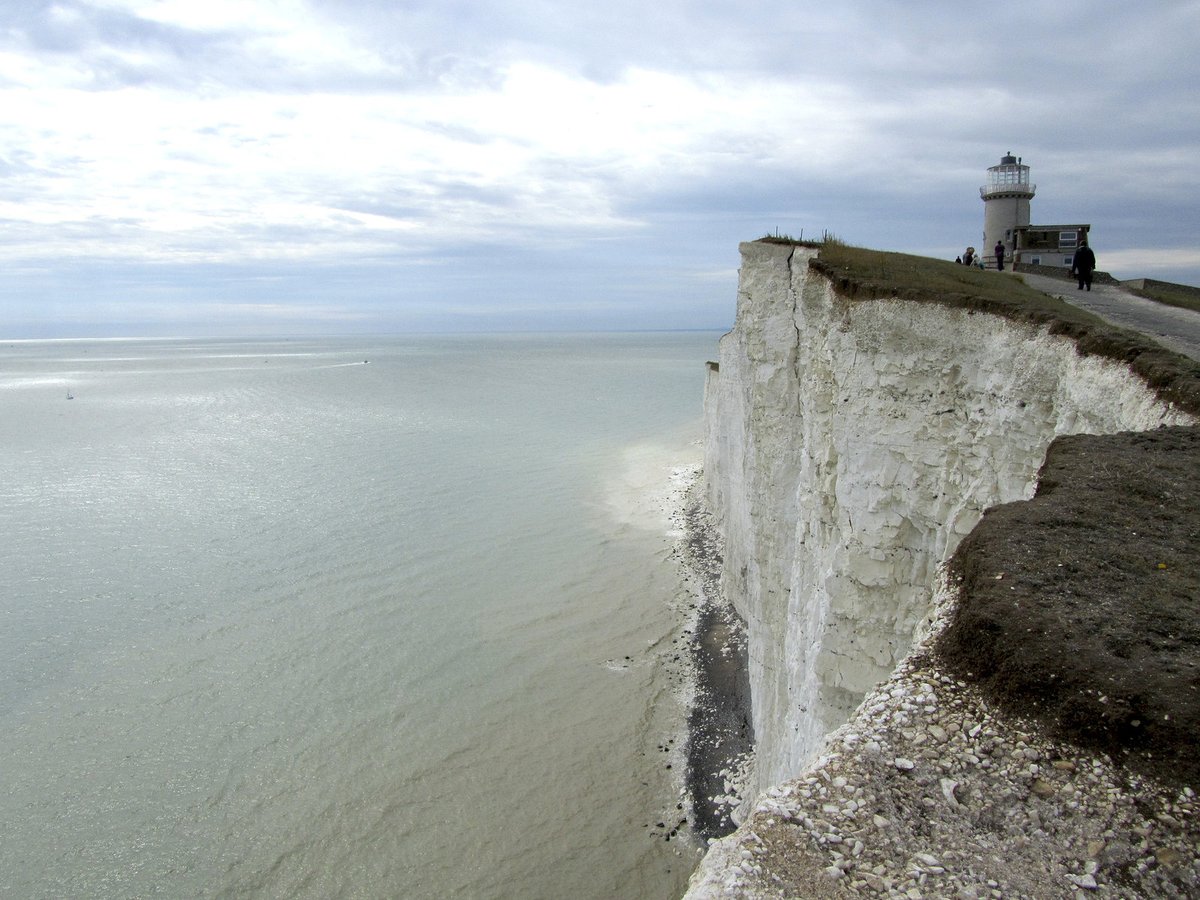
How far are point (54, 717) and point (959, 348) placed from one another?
18810 millimetres

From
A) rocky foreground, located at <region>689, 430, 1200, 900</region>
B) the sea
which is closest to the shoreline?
the sea

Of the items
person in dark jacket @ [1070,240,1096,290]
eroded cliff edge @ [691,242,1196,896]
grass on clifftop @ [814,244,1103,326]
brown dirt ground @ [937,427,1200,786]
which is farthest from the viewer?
person in dark jacket @ [1070,240,1096,290]

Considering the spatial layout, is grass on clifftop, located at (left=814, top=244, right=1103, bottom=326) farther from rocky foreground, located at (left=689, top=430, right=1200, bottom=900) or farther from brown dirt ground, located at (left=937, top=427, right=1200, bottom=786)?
rocky foreground, located at (left=689, top=430, right=1200, bottom=900)

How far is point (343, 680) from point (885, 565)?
1242 cm

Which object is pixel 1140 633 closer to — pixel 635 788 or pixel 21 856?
pixel 635 788

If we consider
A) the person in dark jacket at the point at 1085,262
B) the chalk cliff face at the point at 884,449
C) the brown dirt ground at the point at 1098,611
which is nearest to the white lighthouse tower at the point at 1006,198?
the person in dark jacket at the point at 1085,262

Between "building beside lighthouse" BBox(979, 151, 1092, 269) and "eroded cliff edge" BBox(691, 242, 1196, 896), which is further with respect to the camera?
"building beside lighthouse" BBox(979, 151, 1092, 269)

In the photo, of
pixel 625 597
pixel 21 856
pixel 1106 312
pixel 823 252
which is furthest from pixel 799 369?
pixel 21 856

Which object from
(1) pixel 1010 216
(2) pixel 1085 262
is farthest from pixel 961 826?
(1) pixel 1010 216

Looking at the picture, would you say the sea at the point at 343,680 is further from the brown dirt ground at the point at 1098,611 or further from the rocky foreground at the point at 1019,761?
the rocky foreground at the point at 1019,761

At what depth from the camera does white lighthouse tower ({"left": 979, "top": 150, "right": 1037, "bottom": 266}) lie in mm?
35312

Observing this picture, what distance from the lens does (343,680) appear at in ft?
55.8

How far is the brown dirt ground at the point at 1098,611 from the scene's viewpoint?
333 cm

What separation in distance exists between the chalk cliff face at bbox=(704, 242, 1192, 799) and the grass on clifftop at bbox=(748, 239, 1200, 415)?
14 cm
